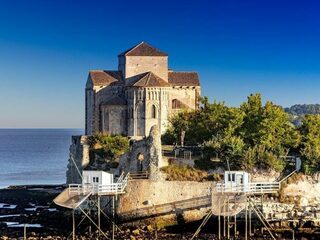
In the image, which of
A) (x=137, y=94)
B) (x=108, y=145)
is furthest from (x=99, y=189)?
(x=137, y=94)

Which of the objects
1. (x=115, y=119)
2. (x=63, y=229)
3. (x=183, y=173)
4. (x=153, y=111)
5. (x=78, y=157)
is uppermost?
(x=153, y=111)

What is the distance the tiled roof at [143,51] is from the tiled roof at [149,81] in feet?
7.73

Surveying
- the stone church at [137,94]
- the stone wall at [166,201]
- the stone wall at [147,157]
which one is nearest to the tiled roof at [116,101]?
the stone church at [137,94]

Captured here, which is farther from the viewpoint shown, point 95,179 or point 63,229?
point 95,179

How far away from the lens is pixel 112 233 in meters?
40.6

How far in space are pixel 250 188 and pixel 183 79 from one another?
1222 inches

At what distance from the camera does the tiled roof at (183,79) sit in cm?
7056

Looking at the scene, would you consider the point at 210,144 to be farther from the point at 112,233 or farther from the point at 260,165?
the point at 112,233

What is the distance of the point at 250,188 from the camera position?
41.6m

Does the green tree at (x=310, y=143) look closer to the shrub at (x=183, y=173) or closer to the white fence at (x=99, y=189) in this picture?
the shrub at (x=183, y=173)

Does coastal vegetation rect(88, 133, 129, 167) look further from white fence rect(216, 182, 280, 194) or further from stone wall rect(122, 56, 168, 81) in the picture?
white fence rect(216, 182, 280, 194)

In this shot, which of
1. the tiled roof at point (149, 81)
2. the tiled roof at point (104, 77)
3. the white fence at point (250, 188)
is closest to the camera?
the white fence at point (250, 188)

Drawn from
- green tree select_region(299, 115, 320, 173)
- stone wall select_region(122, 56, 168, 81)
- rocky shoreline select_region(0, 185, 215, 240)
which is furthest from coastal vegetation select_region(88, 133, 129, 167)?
green tree select_region(299, 115, 320, 173)

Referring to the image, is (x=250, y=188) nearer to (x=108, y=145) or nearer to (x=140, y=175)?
(x=140, y=175)
